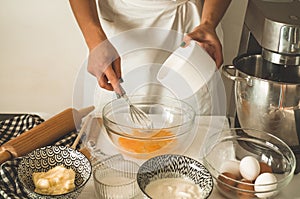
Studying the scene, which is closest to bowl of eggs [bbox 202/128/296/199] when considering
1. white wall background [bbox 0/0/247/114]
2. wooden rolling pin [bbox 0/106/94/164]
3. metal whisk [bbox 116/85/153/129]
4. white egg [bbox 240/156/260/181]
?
white egg [bbox 240/156/260/181]

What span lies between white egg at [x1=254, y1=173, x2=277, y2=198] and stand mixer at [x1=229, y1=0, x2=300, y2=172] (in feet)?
0.42

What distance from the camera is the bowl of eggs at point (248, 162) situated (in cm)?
83

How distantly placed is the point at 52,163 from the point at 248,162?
351 mm

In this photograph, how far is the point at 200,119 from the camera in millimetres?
1100

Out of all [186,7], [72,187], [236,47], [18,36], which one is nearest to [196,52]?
[186,7]

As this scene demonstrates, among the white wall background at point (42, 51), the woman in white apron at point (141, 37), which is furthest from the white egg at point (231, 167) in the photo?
the white wall background at point (42, 51)

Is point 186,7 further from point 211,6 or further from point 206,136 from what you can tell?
point 206,136

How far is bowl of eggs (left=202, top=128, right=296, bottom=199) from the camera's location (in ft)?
2.74

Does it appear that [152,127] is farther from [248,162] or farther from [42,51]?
[42,51]

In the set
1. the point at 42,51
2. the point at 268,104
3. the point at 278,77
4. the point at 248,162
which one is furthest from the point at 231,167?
the point at 42,51

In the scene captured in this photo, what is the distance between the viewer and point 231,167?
89 cm

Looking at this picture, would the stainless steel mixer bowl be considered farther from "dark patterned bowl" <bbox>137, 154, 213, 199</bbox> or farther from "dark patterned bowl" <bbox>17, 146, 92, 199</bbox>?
"dark patterned bowl" <bbox>17, 146, 92, 199</bbox>

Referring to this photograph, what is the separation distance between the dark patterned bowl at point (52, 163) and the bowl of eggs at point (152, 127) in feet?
0.26

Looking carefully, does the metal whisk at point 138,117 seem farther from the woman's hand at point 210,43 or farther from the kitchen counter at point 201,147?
the woman's hand at point 210,43
